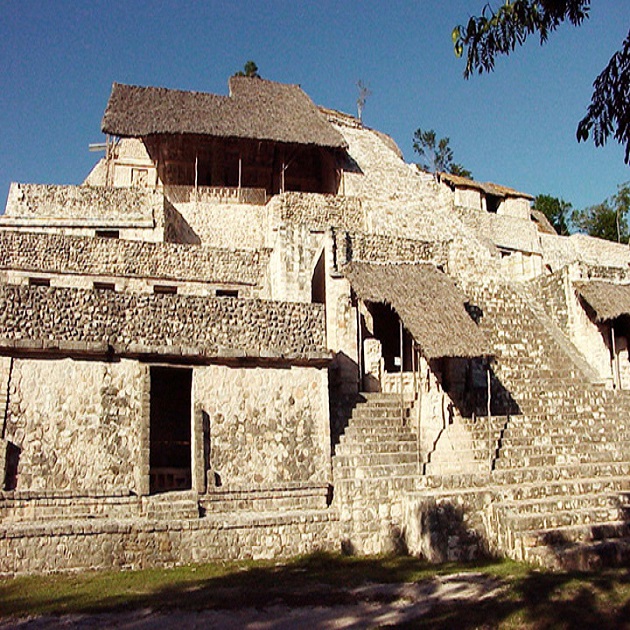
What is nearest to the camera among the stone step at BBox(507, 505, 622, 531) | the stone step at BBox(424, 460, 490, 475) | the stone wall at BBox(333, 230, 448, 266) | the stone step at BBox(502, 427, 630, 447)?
the stone step at BBox(507, 505, 622, 531)

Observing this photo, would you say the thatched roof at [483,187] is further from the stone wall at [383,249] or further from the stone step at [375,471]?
the stone step at [375,471]

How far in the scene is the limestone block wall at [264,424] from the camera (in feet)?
35.8

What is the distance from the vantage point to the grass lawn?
6422mm

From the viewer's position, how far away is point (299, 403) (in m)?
11.5

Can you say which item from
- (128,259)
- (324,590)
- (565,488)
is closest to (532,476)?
(565,488)

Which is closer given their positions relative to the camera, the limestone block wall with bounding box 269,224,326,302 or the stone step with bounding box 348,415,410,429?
the stone step with bounding box 348,415,410,429

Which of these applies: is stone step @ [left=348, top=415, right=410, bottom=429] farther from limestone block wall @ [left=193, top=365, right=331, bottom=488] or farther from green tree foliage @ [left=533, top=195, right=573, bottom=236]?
green tree foliage @ [left=533, top=195, right=573, bottom=236]

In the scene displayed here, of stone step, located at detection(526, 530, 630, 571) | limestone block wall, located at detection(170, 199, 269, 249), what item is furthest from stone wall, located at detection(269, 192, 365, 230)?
stone step, located at detection(526, 530, 630, 571)

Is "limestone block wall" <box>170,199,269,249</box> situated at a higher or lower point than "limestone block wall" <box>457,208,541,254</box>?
lower

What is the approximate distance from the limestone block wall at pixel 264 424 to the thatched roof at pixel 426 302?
1972 mm

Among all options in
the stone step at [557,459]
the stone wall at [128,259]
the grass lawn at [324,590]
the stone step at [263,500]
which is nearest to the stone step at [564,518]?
the grass lawn at [324,590]

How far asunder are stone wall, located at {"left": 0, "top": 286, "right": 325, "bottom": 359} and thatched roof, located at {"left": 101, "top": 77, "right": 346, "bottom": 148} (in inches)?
486

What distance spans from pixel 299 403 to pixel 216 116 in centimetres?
1505

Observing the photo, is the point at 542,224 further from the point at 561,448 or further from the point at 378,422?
the point at 378,422
